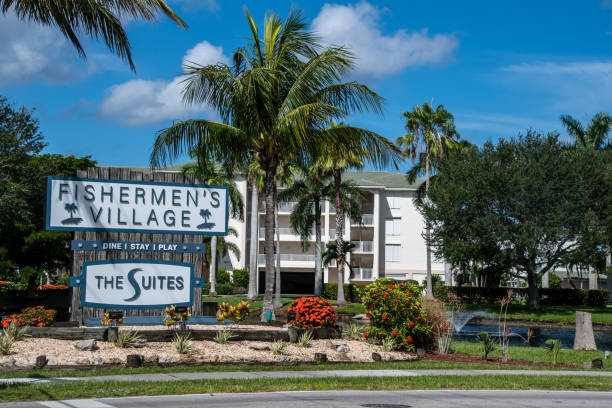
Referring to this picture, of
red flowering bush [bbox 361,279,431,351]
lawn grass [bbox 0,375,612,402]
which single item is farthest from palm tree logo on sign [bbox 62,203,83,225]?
red flowering bush [bbox 361,279,431,351]

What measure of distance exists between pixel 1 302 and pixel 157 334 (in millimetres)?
32224

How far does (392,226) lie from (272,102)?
50.8 m

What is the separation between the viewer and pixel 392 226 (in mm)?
71188

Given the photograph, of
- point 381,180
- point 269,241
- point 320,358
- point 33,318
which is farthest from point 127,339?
point 381,180

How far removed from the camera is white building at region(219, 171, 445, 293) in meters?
67.6

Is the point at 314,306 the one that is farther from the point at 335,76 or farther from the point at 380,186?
the point at 380,186

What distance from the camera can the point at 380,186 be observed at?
6706 cm

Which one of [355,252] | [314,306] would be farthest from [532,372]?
[355,252]

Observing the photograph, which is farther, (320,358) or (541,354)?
(541,354)

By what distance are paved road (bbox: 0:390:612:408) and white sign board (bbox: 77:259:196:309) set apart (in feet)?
29.1

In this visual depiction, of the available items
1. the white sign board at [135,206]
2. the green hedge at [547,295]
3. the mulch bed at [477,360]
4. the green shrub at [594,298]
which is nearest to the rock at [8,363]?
the white sign board at [135,206]

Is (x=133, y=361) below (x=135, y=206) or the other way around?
below

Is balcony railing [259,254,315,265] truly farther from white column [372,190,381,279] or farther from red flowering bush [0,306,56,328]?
red flowering bush [0,306,56,328]

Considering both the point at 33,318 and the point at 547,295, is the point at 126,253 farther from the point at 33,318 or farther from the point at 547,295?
the point at 547,295
